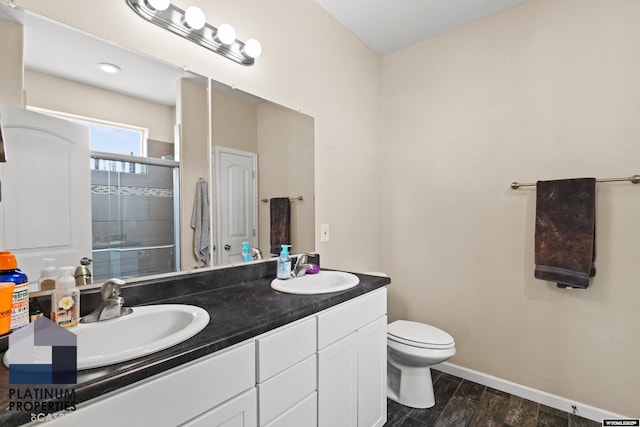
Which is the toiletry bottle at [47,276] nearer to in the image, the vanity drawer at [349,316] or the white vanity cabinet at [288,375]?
the white vanity cabinet at [288,375]

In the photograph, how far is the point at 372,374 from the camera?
63.1 inches

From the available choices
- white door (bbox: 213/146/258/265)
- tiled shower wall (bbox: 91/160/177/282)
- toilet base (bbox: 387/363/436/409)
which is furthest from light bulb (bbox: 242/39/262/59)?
toilet base (bbox: 387/363/436/409)

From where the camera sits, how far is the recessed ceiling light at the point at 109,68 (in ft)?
3.82

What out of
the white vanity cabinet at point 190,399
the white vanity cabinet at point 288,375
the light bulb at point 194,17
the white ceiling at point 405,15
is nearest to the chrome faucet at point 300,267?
the white vanity cabinet at point 288,375

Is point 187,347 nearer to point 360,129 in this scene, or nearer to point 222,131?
point 222,131

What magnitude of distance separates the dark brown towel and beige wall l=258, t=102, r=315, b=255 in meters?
1.42

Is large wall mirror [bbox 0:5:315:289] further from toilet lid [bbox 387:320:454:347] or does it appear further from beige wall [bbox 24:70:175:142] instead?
toilet lid [bbox 387:320:454:347]

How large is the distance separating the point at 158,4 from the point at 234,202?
88cm

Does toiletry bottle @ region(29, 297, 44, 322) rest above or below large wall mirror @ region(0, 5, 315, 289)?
below

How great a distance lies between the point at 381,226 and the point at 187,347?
82.5 inches

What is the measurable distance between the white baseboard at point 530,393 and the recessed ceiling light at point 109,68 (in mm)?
2719

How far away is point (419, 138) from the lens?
8.19ft

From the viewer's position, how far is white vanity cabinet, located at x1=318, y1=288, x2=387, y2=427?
1.30 m

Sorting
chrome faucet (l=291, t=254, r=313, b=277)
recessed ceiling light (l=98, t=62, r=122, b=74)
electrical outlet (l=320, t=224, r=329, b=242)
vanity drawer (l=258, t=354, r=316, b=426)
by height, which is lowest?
vanity drawer (l=258, t=354, r=316, b=426)
